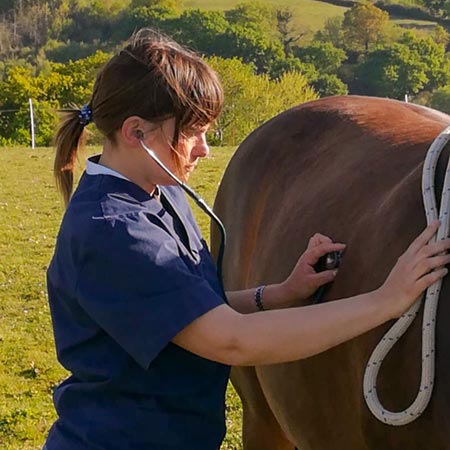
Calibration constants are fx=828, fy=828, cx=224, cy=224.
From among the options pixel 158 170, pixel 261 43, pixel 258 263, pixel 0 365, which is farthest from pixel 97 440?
pixel 261 43

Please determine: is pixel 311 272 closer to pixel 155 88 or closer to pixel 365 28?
pixel 155 88

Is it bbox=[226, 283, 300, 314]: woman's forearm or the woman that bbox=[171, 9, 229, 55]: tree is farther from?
the woman

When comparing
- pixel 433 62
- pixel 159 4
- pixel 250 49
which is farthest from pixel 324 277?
pixel 159 4

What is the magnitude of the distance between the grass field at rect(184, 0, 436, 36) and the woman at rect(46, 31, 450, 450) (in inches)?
2659

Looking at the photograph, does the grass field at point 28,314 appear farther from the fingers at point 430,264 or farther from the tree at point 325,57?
the tree at point 325,57

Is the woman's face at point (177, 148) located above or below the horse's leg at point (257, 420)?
above

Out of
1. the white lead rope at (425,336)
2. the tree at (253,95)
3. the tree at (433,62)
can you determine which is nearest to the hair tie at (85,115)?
the white lead rope at (425,336)

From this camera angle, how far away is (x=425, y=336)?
4.72ft

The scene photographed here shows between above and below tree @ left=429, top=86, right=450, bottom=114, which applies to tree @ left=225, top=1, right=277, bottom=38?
below

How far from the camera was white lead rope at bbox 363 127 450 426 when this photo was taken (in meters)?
1.42

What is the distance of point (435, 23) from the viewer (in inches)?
2472

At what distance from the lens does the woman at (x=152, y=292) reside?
4.79 feet

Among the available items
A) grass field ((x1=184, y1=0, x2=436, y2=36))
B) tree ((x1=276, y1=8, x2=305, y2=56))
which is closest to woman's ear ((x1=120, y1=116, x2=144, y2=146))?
tree ((x1=276, y1=8, x2=305, y2=56))

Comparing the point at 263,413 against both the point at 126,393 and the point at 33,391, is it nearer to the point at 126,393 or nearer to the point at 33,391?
the point at 126,393
